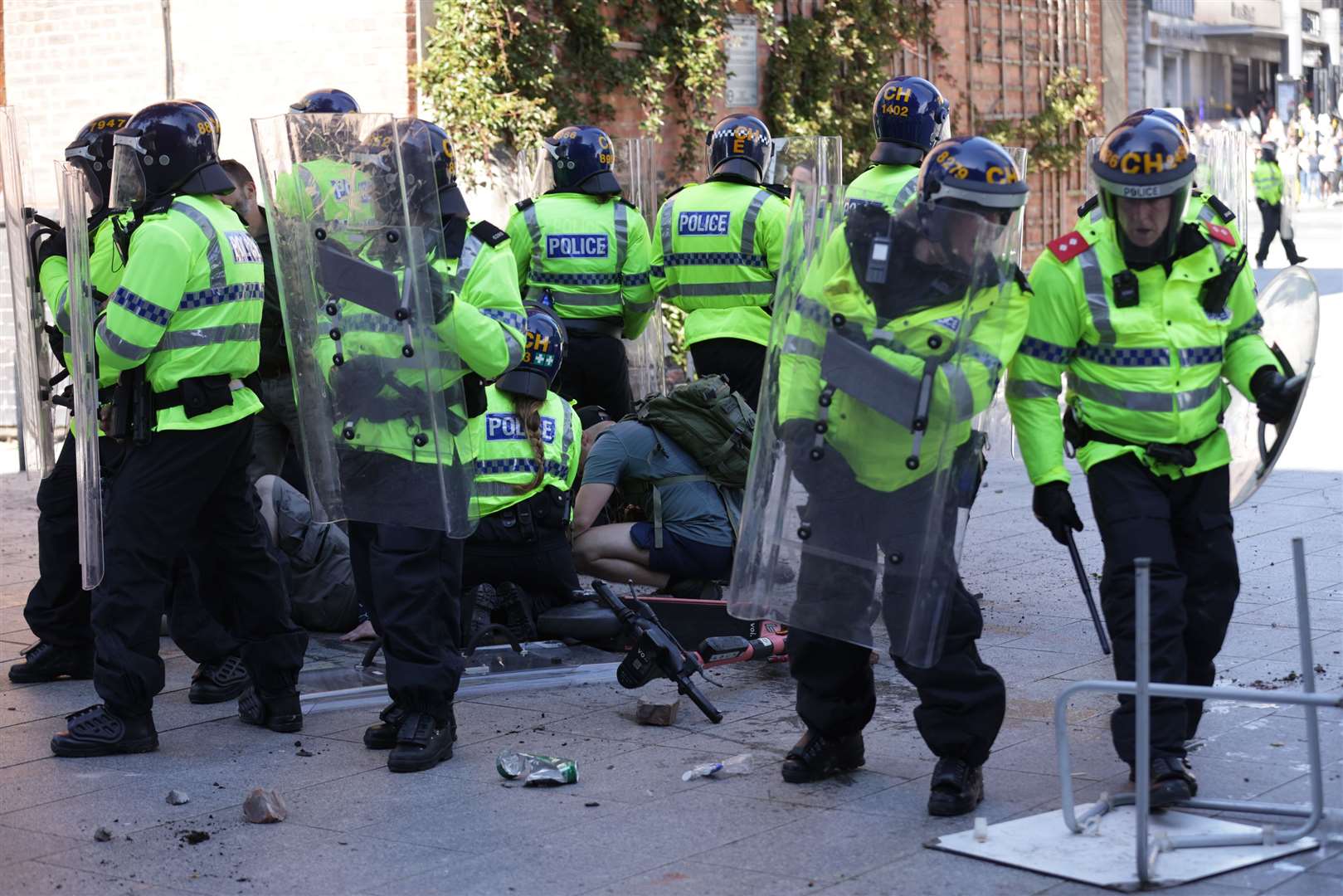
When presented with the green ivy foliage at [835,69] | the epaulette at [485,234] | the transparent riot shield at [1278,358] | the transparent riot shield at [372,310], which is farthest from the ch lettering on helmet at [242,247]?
the green ivy foliage at [835,69]

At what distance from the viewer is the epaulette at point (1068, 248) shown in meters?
4.59

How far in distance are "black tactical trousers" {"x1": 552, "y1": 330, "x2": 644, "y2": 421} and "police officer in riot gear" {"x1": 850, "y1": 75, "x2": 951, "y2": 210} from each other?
5.66 feet

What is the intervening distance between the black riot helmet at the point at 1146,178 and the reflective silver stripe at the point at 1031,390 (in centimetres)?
39

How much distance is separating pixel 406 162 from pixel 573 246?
110 inches

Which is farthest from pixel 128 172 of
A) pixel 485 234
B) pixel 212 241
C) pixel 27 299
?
pixel 27 299

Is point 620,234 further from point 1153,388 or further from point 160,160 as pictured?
point 1153,388

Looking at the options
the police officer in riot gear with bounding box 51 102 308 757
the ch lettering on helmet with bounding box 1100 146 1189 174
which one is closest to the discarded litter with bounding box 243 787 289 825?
the police officer in riot gear with bounding box 51 102 308 757

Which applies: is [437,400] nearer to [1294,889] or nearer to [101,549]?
[101,549]

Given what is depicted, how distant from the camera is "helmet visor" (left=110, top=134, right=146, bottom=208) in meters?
5.16

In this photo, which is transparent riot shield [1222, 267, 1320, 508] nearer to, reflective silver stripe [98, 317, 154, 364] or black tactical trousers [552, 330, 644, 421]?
reflective silver stripe [98, 317, 154, 364]

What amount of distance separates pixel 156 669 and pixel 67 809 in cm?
63

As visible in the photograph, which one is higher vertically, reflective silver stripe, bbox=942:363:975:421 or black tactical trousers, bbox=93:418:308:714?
reflective silver stripe, bbox=942:363:975:421

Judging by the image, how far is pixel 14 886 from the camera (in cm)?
411

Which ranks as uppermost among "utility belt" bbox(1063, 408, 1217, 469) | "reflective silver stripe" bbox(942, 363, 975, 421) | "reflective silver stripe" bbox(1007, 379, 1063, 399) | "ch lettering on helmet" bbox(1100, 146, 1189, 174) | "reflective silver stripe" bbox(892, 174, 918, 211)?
"ch lettering on helmet" bbox(1100, 146, 1189, 174)
